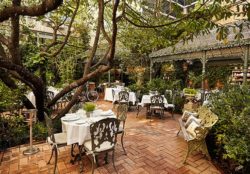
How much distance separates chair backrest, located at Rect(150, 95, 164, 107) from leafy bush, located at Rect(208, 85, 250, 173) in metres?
2.66

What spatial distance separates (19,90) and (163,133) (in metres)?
4.09

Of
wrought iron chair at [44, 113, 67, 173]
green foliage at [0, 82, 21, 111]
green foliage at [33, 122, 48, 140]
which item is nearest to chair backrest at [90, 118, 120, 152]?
wrought iron chair at [44, 113, 67, 173]

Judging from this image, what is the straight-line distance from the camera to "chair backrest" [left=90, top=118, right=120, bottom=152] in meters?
2.85

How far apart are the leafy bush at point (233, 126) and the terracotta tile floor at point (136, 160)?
517 mm

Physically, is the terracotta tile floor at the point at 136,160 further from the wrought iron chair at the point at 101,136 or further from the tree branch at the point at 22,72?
the tree branch at the point at 22,72

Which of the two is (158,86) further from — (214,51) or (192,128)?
(192,128)

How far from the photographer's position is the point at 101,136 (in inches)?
116

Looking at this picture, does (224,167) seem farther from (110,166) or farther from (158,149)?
(110,166)

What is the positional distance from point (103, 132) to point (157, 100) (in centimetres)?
396

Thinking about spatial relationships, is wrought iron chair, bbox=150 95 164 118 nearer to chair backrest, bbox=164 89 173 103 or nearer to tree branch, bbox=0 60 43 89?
chair backrest, bbox=164 89 173 103

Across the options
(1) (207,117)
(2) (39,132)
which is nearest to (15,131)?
(2) (39,132)

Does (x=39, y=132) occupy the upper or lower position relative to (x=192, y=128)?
lower

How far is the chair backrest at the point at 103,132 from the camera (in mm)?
2849

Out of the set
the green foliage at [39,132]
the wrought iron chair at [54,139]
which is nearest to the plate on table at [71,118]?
the wrought iron chair at [54,139]
